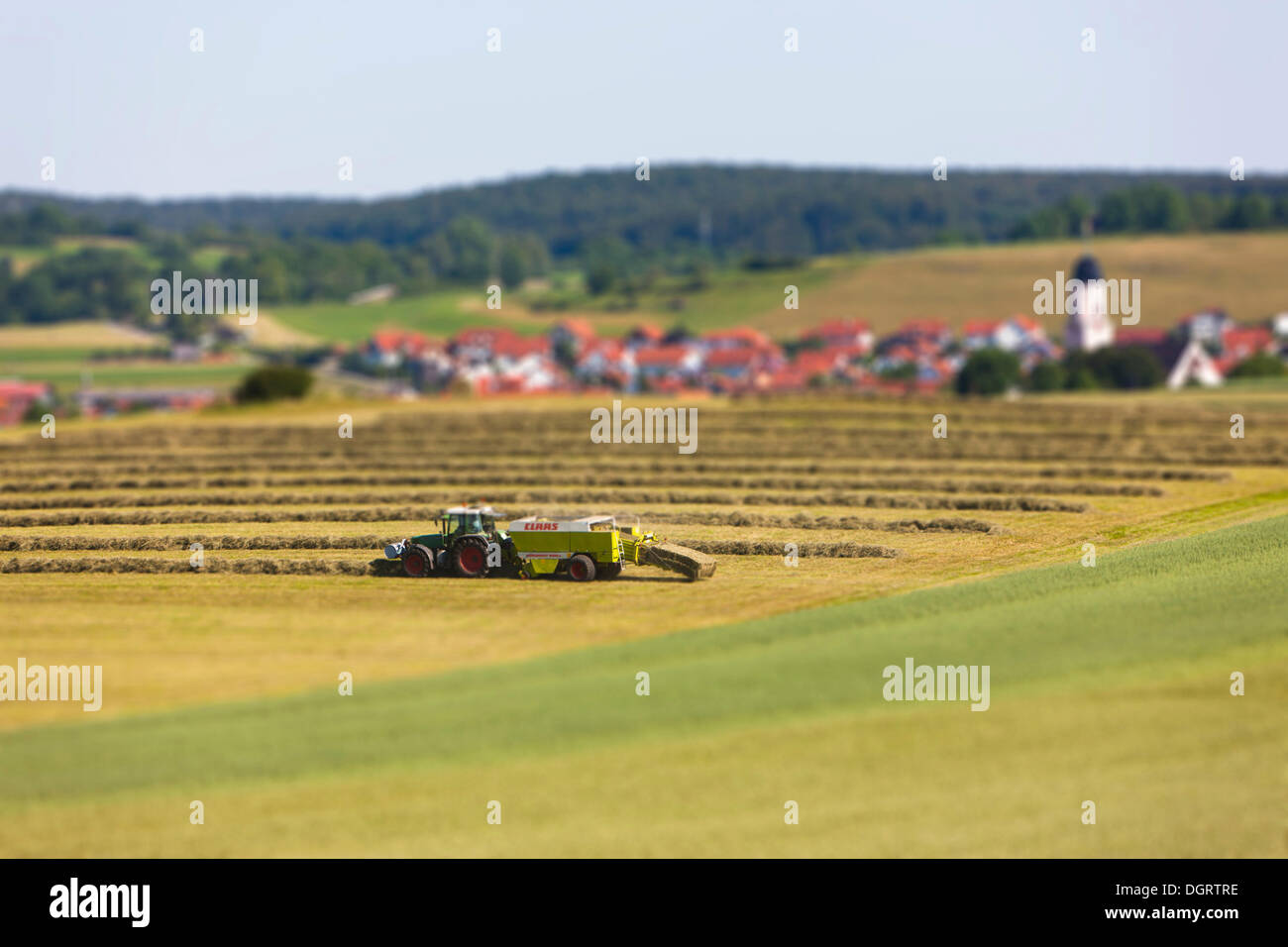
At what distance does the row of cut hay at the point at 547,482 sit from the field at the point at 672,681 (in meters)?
2.12

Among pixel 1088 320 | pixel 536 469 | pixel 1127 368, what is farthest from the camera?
pixel 1088 320

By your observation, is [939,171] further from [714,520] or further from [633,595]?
[633,595]

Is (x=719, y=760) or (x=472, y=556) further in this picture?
(x=472, y=556)

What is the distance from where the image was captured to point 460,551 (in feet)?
110

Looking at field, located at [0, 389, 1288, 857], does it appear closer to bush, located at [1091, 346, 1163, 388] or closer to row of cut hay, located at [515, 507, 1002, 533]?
Result: row of cut hay, located at [515, 507, 1002, 533]

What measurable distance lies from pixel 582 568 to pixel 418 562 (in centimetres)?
390

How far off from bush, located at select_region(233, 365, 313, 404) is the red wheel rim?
58.3 meters

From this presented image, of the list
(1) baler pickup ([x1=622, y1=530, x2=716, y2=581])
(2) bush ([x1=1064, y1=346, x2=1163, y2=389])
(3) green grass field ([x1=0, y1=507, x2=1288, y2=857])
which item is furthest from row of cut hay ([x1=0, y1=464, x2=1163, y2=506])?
(2) bush ([x1=1064, y1=346, x2=1163, y2=389])

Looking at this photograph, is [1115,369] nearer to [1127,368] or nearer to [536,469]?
[1127,368]

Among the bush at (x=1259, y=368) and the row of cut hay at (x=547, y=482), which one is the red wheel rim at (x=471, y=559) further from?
the bush at (x=1259, y=368)

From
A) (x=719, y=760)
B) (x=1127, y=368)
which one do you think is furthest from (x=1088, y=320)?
(x=719, y=760)

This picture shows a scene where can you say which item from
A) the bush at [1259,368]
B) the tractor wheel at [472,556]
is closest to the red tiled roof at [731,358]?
the bush at [1259,368]

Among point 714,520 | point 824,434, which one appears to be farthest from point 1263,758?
point 824,434
